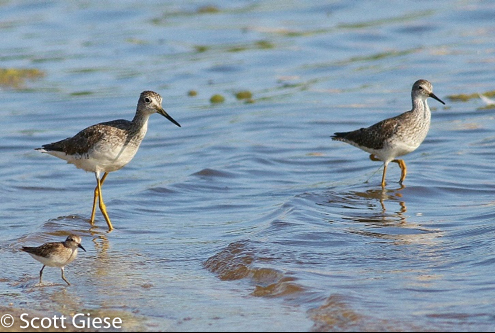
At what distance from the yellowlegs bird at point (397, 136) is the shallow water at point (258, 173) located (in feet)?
1.25

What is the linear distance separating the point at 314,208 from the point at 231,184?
190 centimetres

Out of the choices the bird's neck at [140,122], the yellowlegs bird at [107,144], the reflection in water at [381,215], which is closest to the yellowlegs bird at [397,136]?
the reflection in water at [381,215]

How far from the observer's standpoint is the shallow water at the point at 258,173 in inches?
289

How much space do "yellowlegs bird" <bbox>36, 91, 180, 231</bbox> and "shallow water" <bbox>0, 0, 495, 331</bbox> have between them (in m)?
0.74

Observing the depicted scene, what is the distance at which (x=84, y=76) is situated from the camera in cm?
1953

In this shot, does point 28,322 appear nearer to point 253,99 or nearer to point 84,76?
point 253,99

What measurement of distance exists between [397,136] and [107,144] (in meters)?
4.15

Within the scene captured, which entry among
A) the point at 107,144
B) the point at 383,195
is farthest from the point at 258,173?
the point at 107,144

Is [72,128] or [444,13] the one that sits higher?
[444,13]

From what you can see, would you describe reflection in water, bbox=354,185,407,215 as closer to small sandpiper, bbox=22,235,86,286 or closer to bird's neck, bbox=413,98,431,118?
bird's neck, bbox=413,98,431,118

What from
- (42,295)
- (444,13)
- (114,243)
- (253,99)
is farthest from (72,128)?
(444,13)

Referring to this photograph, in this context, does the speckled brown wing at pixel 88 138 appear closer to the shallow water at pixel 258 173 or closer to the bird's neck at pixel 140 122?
the bird's neck at pixel 140 122

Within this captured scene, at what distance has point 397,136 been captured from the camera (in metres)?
12.0

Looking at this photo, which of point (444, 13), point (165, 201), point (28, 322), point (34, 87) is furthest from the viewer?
point (444, 13)
